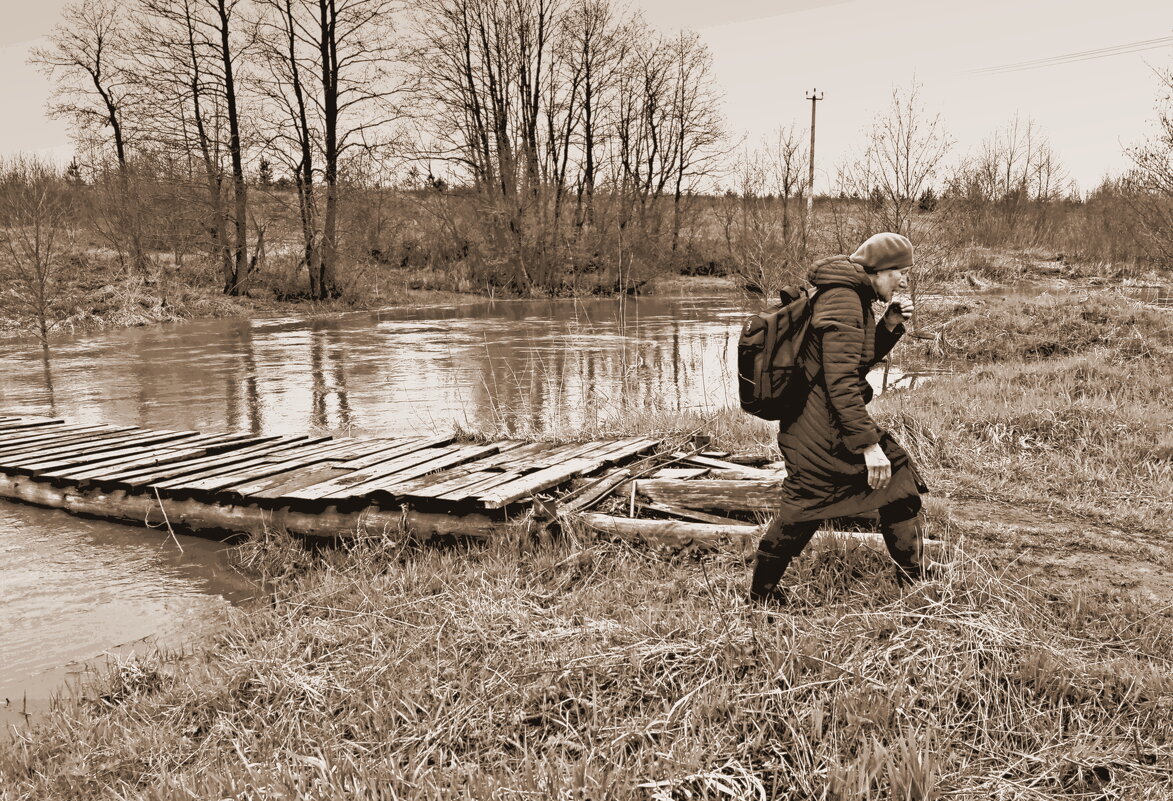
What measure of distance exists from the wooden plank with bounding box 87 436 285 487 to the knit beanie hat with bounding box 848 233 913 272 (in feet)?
17.7

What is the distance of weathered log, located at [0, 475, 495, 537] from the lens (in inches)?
199

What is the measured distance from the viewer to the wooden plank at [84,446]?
23.6 feet

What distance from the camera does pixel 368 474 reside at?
5848 millimetres

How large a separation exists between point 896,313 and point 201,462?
5645 millimetres

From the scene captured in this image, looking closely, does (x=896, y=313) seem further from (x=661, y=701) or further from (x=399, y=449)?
(x=399, y=449)

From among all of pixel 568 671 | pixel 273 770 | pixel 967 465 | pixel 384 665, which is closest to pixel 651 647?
pixel 568 671

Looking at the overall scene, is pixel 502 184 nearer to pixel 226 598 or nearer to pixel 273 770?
pixel 226 598

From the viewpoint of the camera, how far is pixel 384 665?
3318mm

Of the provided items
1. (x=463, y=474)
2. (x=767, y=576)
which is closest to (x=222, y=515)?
(x=463, y=474)

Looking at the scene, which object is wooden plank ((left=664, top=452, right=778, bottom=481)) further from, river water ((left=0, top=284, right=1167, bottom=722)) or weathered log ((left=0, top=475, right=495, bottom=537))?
river water ((left=0, top=284, right=1167, bottom=722))

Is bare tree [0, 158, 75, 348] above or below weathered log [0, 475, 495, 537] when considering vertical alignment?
above

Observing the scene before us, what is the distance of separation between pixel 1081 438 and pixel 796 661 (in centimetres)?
Answer: 417

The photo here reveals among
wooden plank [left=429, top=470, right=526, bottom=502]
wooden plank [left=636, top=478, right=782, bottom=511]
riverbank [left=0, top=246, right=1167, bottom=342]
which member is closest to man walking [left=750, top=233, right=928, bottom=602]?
wooden plank [left=636, top=478, right=782, bottom=511]

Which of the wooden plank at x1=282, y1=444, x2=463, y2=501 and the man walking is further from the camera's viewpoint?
the wooden plank at x1=282, y1=444, x2=463, y2=501
